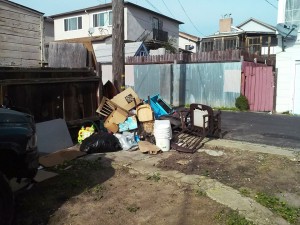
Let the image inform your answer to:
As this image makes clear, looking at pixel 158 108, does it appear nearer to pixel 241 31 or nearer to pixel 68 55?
pixel 68 55

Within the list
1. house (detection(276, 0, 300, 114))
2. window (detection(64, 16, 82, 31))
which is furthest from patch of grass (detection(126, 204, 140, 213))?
window (detection(64, 16, 82, 31))

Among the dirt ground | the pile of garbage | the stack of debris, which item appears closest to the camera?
the dirt ground

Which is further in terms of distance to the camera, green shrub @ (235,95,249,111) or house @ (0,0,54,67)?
green shrub @ (235,95,249,111)

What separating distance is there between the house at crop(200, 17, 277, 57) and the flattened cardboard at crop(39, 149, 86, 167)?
22300 mm

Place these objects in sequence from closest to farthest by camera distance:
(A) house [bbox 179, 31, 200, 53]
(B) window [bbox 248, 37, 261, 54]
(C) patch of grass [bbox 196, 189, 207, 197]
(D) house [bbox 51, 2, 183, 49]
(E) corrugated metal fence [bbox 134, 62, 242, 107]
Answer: (C) patch of grass [bbox 196, 189, 207, 197] → (E) corrugated metal fence [bbox 134, 62, 242, 107] → (B) window [bbox 248, 37, 261, 54] → (D) house [bbox 51, 2, 183, 49] → (A) house [bbox 179, 31, 200, 53]

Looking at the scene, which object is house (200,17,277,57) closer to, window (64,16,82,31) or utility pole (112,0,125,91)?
window (64,16,82,31)

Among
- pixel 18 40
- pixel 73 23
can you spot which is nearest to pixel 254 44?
pixel 73 23

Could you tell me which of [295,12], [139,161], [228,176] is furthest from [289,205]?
[295,12]

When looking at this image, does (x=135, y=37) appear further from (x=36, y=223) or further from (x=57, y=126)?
(x=36, y=223)

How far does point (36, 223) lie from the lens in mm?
3652

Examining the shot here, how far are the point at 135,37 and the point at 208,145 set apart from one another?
83.6ft

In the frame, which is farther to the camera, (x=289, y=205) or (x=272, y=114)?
(x=272, y=114)

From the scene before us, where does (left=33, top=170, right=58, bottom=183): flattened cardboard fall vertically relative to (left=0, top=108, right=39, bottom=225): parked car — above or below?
below

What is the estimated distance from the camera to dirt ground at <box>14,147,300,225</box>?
3801mm
